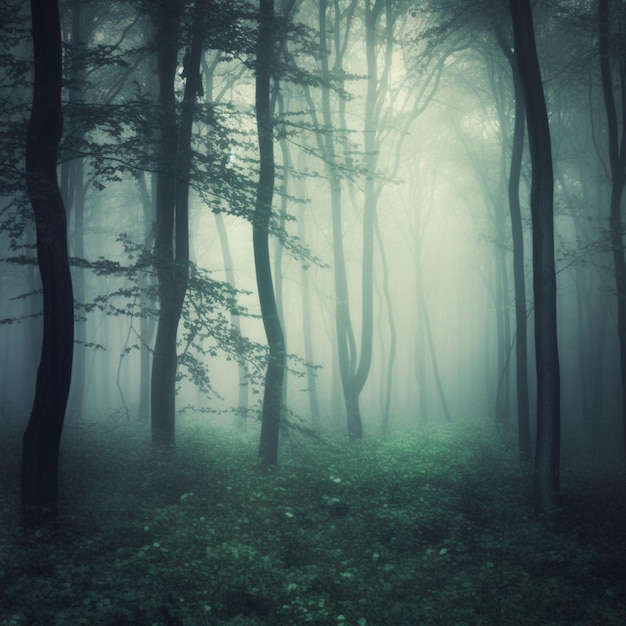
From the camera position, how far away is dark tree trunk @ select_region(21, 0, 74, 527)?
23.7 ft

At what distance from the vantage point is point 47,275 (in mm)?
7332

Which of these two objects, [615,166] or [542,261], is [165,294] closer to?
[542,261]

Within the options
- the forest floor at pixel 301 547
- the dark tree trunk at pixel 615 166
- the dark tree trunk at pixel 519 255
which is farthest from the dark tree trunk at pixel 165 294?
the dark tree trunk at pixel 615 166

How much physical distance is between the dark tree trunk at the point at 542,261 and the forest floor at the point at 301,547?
1.14m

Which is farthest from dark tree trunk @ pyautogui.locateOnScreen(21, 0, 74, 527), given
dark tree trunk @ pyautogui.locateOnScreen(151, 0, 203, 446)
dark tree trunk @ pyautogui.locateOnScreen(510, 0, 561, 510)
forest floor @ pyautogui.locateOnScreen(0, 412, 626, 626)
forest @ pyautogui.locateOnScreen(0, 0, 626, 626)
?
dark tree trunk @ pyautogui.locateOnScreen(510, 0, 561, 510)

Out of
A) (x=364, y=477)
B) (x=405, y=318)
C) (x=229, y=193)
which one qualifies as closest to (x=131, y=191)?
(x=229, y=193)

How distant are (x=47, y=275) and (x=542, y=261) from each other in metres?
8.57

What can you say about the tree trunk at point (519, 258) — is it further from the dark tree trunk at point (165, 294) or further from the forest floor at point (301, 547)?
the dark tree trunk at point (165, 294)

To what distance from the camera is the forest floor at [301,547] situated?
18.9 ft

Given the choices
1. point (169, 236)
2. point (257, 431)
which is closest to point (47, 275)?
point (169, 236)

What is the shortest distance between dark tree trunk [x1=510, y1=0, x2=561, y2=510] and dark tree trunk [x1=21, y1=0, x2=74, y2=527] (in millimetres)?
8058

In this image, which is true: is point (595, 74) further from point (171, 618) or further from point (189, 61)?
point (171, 618)

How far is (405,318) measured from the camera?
149ft

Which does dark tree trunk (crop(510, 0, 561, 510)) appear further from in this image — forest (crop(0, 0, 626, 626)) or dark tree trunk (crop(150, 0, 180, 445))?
dark tree trunk (crop(150, 0, 180, 445))
